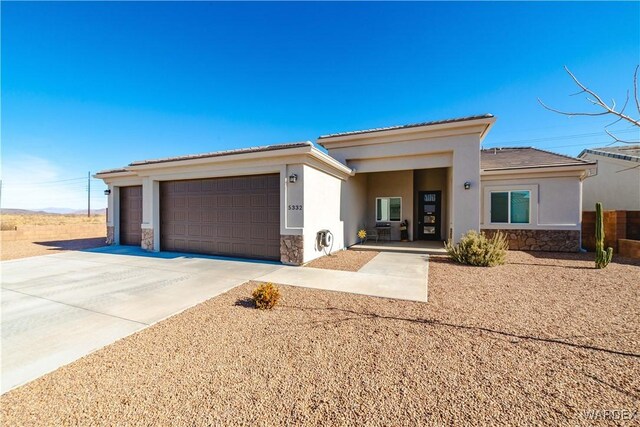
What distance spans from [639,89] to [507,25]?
25.7 ft

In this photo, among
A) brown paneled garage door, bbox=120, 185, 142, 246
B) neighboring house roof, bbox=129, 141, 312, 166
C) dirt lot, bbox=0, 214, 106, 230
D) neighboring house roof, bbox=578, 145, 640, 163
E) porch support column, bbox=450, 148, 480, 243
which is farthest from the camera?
dirt lot, bbox=0, 214, 106, 230

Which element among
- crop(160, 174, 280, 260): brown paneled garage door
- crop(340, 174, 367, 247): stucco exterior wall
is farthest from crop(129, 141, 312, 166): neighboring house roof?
crop(340, 174, 367, 247): stucco exterior wall

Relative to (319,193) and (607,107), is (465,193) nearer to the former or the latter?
(319,193)

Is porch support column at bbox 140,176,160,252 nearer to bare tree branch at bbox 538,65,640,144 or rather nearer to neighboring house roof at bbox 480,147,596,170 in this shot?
bare tree branch at bbox 538,65,640,144

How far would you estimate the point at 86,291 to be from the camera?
537 cm

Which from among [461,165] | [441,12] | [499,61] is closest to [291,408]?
[461,165]

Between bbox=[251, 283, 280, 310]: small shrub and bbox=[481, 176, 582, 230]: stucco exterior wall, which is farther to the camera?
bbox=[481, 176, 582, 230]: stucco exterior wall

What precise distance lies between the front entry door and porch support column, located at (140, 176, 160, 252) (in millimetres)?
12672

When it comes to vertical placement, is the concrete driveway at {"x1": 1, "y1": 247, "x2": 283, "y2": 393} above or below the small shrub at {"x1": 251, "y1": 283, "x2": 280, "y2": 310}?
below

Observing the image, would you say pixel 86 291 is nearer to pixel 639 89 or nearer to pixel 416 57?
pixel 639 89

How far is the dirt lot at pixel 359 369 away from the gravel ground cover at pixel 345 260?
9.91 ft

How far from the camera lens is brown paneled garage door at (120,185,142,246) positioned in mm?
11930

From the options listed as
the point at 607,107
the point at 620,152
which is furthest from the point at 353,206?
the point at 620,152

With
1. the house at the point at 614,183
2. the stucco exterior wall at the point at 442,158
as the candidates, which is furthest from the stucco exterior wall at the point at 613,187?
the stucco exterior wall at the point at 442,158
